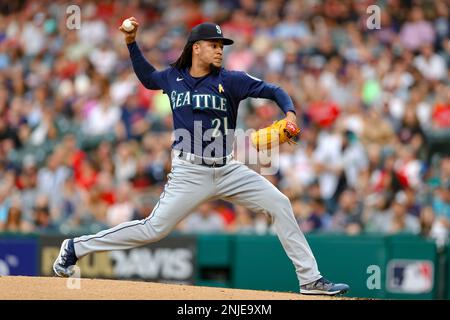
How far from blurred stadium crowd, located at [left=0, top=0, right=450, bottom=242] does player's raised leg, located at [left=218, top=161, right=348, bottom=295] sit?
394 cm

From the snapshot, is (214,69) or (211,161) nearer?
(211,161)

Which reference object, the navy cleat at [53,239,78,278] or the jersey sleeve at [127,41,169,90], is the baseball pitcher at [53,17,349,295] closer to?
→ the navy cleat at [53,239,78,278]

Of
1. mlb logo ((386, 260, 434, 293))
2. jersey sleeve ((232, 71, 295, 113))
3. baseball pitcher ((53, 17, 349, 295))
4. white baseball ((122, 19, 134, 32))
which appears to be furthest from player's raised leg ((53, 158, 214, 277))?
mlb logo ((386, 260, 434, 293))

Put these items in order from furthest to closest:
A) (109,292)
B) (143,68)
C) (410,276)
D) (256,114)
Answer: (256,114) < (410,276) < (143,68) < (109,292)

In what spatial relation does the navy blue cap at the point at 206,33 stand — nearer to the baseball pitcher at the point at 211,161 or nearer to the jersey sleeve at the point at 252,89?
the baseball pitcher at the point at 211,161

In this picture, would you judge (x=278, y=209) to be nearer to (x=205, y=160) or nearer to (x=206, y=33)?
(x=205, y=160)

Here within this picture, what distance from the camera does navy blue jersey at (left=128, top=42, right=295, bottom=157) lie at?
7011 millimetres

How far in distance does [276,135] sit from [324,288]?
1.16m

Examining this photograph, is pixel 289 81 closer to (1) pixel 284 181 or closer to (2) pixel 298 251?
(1) pixel 284 181

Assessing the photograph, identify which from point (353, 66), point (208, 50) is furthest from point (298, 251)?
point (353, 66)

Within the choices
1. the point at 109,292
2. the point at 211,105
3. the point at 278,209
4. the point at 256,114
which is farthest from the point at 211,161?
the point at 256,114

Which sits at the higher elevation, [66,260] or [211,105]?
[211,105]

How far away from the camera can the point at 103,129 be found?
14562 mm

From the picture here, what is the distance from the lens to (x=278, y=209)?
7066 millimetres
